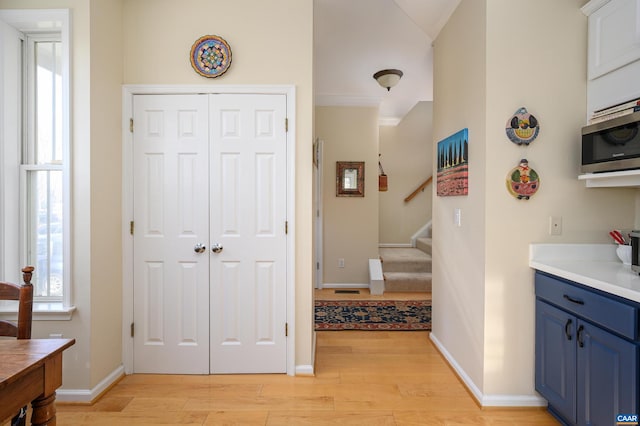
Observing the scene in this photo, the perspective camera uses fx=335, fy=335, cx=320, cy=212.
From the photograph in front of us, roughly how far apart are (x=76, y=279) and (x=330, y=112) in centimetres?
390

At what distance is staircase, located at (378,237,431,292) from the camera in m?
4.79

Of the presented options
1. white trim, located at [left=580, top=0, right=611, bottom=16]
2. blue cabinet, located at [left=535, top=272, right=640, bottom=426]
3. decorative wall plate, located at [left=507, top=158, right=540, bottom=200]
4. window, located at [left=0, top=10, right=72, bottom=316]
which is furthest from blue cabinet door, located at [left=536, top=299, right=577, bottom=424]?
window, located at [left=0, top=10, right=72, bottom=316]

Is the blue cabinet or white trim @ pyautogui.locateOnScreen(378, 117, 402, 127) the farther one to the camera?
white trim @ pyautogui.locateOnScreen(378, 117, 402, 127)

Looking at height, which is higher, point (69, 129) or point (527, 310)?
point (69, 129)

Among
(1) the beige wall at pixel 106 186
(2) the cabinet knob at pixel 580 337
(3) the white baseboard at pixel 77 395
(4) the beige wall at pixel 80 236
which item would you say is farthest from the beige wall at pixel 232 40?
(3) the white baseboard at pixel 77 395

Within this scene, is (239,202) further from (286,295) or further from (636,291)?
(636,291)

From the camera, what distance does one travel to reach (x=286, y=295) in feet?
8.25

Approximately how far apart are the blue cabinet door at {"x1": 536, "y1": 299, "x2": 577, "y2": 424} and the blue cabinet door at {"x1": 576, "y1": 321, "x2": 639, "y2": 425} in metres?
0.05

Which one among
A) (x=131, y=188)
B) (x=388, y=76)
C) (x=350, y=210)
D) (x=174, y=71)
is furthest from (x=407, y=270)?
(x=174, y=71)

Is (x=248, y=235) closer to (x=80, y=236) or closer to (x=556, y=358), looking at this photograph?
(x=80, y=236)

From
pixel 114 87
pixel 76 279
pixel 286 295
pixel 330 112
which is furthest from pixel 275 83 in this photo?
pixel 330 112

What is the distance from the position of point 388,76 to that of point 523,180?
2359mm

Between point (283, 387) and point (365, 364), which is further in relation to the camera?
point (365, 364)

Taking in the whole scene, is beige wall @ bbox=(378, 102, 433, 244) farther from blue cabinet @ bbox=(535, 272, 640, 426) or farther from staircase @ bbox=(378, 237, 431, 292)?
blue cabinet @ bbox=(535, 272, 640, 426)
